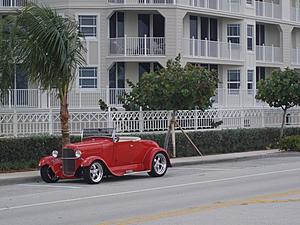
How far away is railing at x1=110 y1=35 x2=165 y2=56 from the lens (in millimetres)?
41844

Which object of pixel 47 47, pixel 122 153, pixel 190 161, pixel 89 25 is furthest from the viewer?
pixel 89 25

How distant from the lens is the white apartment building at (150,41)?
136 ft

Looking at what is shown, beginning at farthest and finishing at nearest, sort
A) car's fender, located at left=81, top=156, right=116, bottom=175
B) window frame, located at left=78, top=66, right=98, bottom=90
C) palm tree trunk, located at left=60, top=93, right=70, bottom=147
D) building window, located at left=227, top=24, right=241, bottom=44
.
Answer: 1. building window, located at left=227, top=24, right=241, bottom=44
2. window frame, located at left=78, top=66, right=98, bottom=90
3. palm tree trunk, located at left=60, top=93, right=70, bottom=147
4. car's fender, located at left=81, top=156, right=116, bottom=175

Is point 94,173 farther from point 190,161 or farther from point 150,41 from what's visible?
point 150,41

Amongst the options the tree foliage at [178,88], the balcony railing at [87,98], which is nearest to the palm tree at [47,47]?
the tree foliage at [178,88]

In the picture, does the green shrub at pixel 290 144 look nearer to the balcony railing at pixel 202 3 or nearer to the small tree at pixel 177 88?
the small tree at pixel 177 88

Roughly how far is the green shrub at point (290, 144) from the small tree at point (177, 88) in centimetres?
559

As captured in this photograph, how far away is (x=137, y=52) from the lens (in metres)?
42.1

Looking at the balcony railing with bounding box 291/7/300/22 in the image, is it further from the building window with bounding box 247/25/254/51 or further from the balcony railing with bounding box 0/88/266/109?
the balcony railing with bounding box 0/88/266/109

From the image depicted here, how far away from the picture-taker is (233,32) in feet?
158

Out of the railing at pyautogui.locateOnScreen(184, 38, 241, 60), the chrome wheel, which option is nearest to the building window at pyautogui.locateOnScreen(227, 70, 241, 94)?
the railing at pyautogui.locateOnScreen(184, 38, 241, 60)

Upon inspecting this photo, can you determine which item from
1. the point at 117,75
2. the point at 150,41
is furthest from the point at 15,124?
the point at 117,75

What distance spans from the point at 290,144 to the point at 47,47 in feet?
47.2

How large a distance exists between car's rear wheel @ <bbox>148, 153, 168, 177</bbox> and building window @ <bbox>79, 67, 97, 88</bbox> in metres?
20.0
